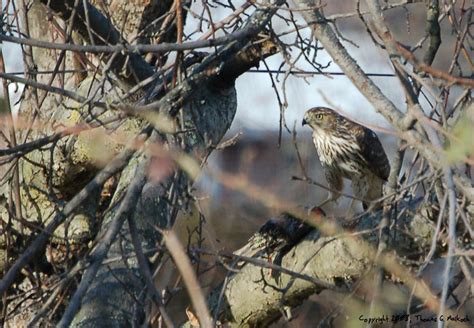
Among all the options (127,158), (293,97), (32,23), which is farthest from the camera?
(293,97)

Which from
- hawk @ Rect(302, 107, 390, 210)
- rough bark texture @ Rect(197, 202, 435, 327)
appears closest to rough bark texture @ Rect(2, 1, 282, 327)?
rough bark texture @ Rect(197, 202, 435, 327)

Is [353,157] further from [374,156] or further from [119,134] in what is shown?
[119,134]

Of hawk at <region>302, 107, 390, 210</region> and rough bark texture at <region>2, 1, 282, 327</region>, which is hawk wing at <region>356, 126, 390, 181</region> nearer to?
hawk at <region>302, 107, 390, 210</region>

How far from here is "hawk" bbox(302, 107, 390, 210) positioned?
5.41m

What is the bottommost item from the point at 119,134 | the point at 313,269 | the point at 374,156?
the point at 313,269

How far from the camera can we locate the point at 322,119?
5.71 metres

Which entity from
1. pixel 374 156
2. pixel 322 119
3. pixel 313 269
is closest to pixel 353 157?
pixel 374 156

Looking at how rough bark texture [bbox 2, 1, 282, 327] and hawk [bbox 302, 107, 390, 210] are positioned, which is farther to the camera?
hawk [bbox 302, 107, 390, 210]

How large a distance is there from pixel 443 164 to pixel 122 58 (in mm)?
2219

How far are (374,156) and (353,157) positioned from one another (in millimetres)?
117

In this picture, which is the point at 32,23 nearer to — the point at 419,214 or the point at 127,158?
the point at 127,158

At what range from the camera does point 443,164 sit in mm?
2000

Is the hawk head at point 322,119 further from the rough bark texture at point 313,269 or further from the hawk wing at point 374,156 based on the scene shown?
the rough bark texture at point 313,269

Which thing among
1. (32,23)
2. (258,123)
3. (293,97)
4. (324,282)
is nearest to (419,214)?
(324,282)
